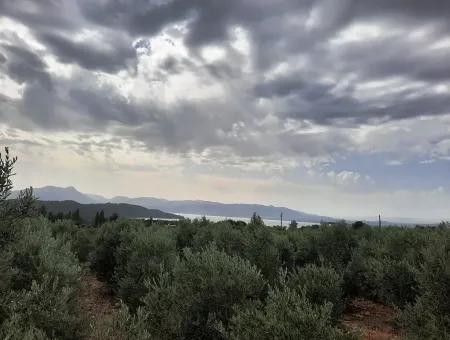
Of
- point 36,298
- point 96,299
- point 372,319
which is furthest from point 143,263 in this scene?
point 372,319

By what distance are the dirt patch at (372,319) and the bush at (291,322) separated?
29.7 ft

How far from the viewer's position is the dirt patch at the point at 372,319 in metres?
17.3

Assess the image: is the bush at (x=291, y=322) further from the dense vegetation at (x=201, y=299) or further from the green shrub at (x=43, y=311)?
the green shrub at (x=43, y=311)

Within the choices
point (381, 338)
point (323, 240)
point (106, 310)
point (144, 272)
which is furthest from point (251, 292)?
point (323, 240)

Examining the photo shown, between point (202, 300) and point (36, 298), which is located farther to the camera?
point (202, 300)

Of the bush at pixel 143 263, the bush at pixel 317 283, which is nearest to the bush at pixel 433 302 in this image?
the bush at pixel 317 283

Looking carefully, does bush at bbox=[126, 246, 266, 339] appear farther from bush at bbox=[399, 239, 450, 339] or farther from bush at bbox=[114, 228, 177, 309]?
bush at bbox=[114, 228, 177, 309]

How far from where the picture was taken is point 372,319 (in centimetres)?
2102

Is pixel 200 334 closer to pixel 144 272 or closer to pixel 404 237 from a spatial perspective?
pixel 144 272

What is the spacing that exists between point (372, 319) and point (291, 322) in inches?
609

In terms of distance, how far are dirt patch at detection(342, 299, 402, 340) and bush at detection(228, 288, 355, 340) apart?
9.06m

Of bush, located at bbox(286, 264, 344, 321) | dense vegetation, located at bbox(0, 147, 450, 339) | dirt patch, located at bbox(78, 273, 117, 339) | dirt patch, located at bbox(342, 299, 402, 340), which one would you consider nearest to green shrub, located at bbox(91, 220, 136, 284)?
dirt patch, located at bbox(78, 273, 117, 339)

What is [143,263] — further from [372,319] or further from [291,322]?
[291,322]

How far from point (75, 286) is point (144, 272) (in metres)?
6.44
